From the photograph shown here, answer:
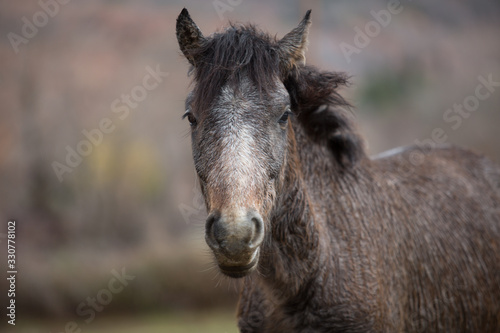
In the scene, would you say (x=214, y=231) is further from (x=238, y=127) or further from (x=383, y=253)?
(x=383, y=253)

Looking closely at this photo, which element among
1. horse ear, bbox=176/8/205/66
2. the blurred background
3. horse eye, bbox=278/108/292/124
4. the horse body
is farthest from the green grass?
horse ear, bbox=176/8/205/66

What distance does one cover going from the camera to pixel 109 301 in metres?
8.75

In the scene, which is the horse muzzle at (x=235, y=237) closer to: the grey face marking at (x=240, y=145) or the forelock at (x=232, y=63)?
the grey face marking at (x=240, y=145)

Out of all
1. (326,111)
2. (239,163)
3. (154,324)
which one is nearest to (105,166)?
(154,324)

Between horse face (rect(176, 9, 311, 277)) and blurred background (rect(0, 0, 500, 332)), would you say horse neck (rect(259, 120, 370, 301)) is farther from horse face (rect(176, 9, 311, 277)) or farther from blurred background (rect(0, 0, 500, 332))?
blurred background (rect(0, 0, 500, 332))

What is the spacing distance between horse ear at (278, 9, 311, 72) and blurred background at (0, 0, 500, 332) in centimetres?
549

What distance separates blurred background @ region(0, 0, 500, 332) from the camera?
8.72m

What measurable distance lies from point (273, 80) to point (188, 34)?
67cm

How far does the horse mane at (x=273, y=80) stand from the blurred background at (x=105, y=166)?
497 cm

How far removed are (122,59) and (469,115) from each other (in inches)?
374

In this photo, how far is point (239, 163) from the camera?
253 cm

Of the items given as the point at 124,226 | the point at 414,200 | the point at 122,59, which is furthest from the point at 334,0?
the point at 414,200

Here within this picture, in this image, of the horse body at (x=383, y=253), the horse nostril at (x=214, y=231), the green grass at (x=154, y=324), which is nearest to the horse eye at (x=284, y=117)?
the horse body at (x=383, y=253)

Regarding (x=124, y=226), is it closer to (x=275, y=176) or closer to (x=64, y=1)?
(x=64, y=1)
